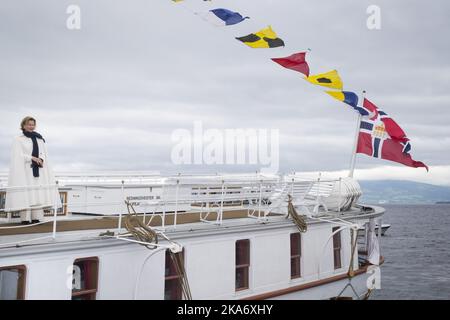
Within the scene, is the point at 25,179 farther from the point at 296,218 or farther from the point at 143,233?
the point at 296,218

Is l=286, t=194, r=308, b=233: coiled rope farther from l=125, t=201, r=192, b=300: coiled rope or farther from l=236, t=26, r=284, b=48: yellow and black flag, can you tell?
l=236, t=26, r=284, b=48: yellow and black flag

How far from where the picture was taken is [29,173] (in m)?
9.10

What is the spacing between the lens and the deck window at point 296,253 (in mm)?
12609

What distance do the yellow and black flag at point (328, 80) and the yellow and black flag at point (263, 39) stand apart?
2.51 meters

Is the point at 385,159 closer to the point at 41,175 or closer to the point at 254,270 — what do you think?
the point at 254,270

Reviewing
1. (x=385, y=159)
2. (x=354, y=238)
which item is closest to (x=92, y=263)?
(x=354, y=238)

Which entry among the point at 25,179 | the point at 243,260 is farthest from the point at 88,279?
the point at 243,260

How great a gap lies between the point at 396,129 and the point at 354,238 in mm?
6170

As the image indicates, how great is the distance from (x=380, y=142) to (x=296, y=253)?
24.5 feet

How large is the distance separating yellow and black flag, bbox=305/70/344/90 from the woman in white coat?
9.27 m

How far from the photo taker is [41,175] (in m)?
9.27

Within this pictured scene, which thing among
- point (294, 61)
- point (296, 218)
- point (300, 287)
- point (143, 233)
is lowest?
point (300, 287)

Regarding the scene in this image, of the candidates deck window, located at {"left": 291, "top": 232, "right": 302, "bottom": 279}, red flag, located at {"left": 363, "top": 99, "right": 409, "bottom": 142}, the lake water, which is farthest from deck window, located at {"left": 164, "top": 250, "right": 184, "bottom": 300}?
the lake water

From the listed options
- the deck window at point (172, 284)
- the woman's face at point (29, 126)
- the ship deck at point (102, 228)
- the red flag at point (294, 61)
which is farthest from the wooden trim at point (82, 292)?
the red flag at point (294, 61)
